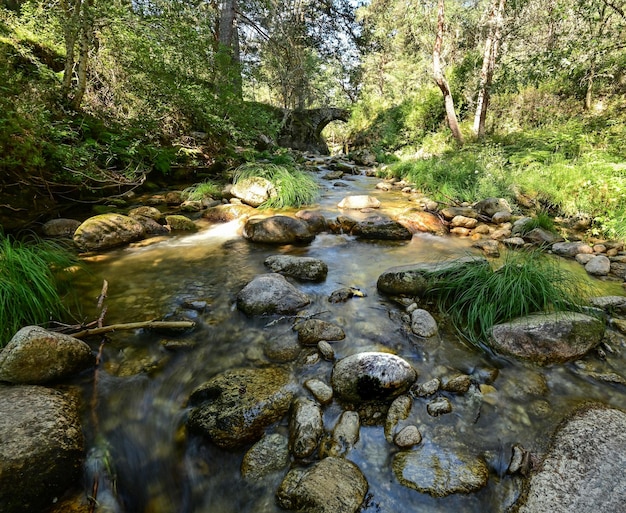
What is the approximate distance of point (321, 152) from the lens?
79.0 feet

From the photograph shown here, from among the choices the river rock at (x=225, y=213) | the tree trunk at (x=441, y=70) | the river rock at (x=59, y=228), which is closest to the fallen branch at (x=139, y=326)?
the river rock at (x=59, y=228)

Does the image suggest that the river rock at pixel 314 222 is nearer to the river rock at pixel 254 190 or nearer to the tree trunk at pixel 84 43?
the river rock at pixel 254 190

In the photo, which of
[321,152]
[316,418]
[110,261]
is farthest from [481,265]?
[321,152]

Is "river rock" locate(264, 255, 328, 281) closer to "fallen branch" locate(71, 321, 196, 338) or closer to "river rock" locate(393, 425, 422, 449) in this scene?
"fallen branch" locate(71, 321, 196, 338)

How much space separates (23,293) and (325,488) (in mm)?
2793

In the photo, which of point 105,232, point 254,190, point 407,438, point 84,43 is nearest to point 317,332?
point 407,438

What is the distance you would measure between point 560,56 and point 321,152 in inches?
727

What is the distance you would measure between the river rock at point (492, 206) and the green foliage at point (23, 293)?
7.14 metres

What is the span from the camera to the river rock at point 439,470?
1.71m

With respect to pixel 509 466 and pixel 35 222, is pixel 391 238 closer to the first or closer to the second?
pixel 509 466

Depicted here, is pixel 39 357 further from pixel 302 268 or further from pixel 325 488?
pixel 302 268

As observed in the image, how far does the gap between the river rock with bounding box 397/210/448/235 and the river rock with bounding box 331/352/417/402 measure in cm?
397

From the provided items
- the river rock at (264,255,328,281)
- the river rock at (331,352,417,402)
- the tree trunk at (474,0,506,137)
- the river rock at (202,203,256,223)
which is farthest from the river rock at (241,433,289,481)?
the tree trunk at (474,0,506,137)

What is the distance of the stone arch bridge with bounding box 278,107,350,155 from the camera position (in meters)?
22.5
